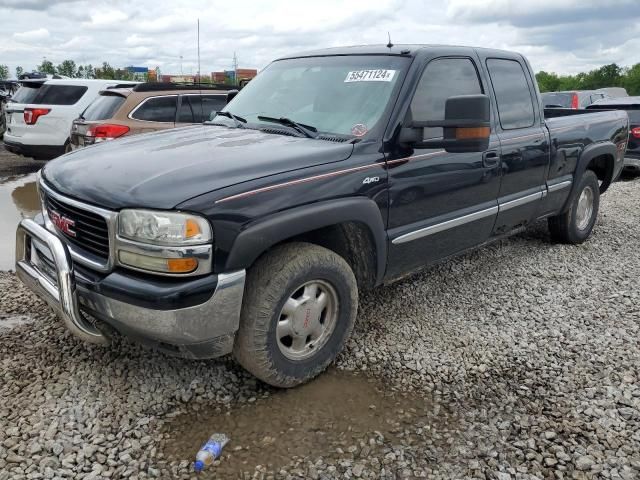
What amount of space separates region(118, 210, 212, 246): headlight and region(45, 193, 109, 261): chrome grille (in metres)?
0.20

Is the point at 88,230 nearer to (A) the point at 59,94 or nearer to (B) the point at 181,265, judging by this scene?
(B) the point at 181,265

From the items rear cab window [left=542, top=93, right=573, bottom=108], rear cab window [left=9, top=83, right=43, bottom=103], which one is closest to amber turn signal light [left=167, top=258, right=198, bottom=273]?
rear cab window [left=9, top=83, right=43, bottom=103]

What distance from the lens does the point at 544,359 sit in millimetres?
3361

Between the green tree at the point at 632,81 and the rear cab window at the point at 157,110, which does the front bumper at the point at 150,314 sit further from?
the green tree at the point at 632,81

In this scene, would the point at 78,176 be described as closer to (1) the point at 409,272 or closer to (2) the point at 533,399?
(1) the point at 409,272

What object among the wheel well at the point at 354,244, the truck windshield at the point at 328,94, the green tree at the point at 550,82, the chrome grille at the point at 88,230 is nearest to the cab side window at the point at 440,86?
the truck windshield at the point at 328,94

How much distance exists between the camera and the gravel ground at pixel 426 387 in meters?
2.45

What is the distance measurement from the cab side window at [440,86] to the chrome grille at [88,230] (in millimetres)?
1901

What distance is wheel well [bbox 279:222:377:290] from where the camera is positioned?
10.2 feet

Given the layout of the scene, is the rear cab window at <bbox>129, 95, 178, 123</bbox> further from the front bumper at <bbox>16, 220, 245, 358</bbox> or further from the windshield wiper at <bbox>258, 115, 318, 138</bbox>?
the front bumper at <bbox>16, 220, 245, 358</bbox>

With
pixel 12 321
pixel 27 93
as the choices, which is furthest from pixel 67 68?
pixel 12 321

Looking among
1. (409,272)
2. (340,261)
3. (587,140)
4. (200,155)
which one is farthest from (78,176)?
(587,140)

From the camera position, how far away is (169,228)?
2.38m

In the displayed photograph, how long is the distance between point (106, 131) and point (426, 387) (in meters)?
5.56
